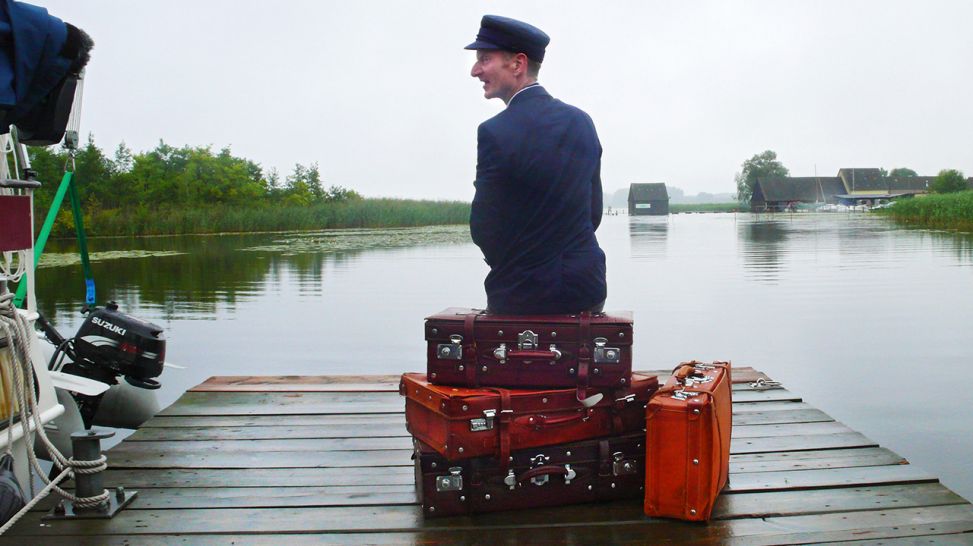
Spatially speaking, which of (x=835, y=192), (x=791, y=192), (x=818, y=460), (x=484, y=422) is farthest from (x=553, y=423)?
(x=835, y=192)

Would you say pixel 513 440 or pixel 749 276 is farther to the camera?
pixel 749 276

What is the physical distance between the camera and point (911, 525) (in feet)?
9.12

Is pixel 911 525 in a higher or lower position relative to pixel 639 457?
lower

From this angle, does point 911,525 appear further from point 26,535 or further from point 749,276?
point 749,276

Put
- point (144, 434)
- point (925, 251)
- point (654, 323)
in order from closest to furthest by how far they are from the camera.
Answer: point (144, 434)
point (654, 323)
point (925, 251)

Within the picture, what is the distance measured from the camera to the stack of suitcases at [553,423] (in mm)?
2764

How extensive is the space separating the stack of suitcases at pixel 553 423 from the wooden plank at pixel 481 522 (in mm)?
63

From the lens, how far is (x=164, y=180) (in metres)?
47.2

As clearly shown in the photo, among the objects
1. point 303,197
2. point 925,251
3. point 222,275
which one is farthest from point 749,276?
point 303,197

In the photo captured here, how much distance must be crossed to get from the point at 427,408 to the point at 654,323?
7.69 metres

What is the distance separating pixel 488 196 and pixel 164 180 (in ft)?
158

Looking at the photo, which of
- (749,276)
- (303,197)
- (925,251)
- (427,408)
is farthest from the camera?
(303,197)

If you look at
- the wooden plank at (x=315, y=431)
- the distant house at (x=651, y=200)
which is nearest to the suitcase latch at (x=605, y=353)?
the wooden plank at (x=315, y=431)

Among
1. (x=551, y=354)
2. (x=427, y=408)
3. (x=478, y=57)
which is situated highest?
(x=478, y=57)
